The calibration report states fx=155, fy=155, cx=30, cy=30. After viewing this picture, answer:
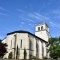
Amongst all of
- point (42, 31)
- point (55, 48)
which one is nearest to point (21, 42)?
point (55, 48)

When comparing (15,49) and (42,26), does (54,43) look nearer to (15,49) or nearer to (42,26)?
(15,49)

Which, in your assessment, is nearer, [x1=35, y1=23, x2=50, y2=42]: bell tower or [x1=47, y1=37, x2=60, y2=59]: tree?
[x1=47, y1=37, x2=60, y2=59]: tree

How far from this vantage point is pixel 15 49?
50656mm

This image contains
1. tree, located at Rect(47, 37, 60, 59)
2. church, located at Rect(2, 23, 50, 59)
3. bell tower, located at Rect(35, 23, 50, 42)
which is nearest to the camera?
tree, located at Rect(47, 37, 60, 59)

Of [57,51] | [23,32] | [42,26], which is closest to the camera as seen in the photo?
[57,51]

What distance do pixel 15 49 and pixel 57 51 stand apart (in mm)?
13534

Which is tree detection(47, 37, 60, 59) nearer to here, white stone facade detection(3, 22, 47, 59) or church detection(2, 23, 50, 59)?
church detection(2, 23, 50, 59)

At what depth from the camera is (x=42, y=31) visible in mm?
70750

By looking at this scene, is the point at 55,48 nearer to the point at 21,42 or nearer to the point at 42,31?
the point at 21,42

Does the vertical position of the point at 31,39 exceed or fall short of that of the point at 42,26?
it falls short

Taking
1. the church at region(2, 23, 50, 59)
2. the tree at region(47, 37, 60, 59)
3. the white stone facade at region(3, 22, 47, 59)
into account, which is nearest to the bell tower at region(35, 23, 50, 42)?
the church at region(2, 23, 50, 59)

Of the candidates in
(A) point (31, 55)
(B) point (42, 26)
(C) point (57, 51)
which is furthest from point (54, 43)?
(B) point (42, 26)

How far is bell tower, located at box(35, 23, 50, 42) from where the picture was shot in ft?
230

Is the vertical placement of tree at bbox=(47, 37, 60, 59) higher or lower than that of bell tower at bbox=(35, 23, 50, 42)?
lower
